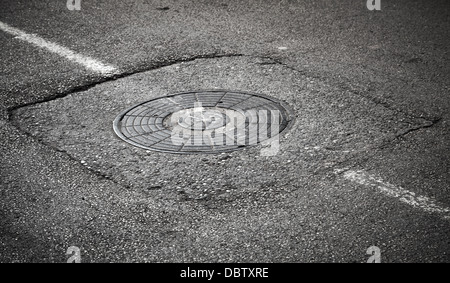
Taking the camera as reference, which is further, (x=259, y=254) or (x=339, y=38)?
(x=339, y=38)

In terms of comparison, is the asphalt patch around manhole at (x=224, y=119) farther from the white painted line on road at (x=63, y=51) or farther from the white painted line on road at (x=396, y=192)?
the white painted line on road at (x=63, y=51)

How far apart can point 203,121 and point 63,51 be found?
230cm

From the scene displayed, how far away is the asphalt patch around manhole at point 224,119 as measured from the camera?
12.9 feet

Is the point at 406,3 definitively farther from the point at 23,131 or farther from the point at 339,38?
the point at 23,131

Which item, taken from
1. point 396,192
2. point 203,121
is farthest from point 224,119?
point 396,192

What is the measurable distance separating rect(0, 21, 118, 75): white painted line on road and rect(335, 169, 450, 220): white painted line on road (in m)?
2.77

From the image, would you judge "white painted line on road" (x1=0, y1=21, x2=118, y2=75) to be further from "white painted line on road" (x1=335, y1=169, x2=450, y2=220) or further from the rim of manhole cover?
"white painted line on road" (x1=335, y1=169, x2=450, y2=220)

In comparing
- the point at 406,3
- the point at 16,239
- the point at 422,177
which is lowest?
the point at 16,239

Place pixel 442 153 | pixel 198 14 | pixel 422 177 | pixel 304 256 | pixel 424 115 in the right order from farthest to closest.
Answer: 1. pixel 198 14
2. pixel 424 115
3. pixel 442 153
4. pixel 422 177
5. pixel 304 256

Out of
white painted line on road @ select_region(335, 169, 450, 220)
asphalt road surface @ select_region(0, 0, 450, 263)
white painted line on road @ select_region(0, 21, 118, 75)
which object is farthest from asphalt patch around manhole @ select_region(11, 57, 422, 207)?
white painted line on road @ select_region(0, 21, 118, 75)

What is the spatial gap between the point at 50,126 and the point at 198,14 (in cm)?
304

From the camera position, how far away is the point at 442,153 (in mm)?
4105

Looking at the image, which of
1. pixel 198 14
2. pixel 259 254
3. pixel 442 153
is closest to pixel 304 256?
pixel 259 254

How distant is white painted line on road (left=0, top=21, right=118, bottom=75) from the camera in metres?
5.70
